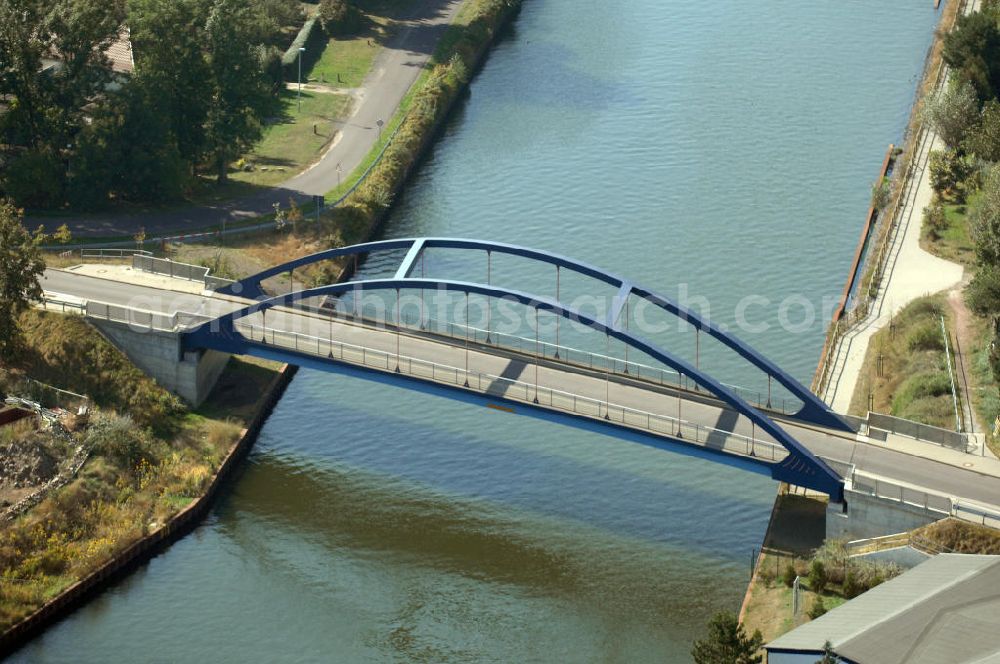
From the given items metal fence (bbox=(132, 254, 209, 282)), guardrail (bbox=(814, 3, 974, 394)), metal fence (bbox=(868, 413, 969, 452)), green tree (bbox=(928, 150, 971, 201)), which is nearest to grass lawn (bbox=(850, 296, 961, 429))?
guardrail (bbox=(814, 3, 974, 394))

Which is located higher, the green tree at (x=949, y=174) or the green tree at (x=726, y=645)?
the green tree at (x=949, y=174)

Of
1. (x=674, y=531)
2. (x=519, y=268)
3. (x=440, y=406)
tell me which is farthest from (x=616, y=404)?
(x=519, y=268)

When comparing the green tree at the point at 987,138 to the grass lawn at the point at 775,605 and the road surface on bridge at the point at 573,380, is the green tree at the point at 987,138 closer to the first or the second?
the road surface on bridge at the point at 573,380

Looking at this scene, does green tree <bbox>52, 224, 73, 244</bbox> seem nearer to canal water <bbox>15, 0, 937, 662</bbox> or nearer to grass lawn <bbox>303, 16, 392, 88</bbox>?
canal water <bbox>15, 0, 937, 662</bbox>

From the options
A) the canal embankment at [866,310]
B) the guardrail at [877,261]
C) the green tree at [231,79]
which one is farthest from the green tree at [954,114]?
the green tree at [231,79]

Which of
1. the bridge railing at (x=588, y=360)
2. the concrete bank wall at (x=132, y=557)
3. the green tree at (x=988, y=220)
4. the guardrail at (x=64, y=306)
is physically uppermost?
the green tree at (x=988, y=220)

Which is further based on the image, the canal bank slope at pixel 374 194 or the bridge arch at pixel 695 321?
the bridge arch at pixel 695 321

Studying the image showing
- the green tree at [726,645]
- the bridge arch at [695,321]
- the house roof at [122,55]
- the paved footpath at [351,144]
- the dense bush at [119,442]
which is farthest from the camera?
the house roof at [122,55]

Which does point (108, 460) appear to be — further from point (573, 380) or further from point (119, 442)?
point (573, 380)
